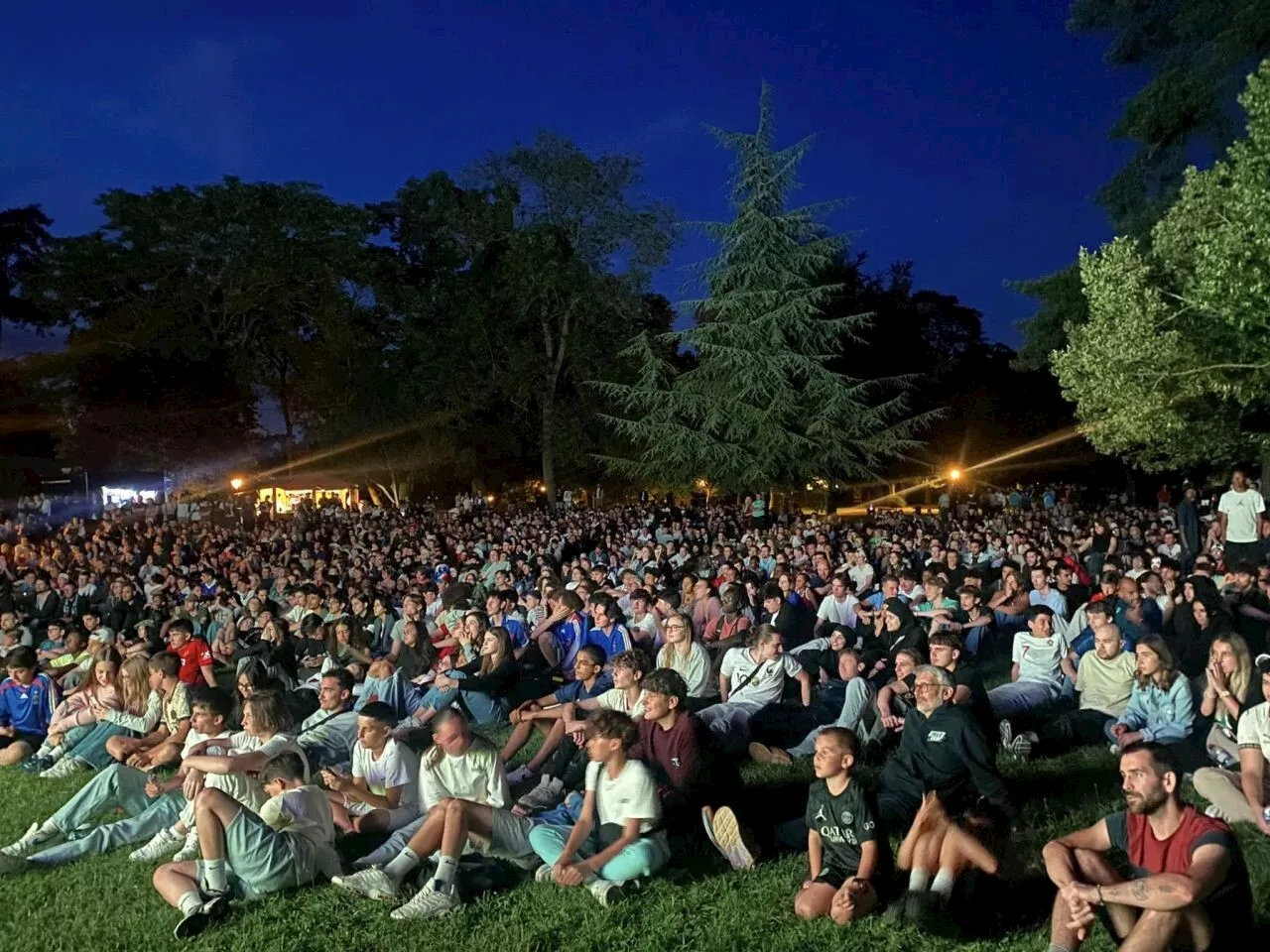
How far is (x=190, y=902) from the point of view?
4.79 metres

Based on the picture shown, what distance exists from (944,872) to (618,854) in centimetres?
154

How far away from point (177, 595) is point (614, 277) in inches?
847

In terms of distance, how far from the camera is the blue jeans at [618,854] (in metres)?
4.91

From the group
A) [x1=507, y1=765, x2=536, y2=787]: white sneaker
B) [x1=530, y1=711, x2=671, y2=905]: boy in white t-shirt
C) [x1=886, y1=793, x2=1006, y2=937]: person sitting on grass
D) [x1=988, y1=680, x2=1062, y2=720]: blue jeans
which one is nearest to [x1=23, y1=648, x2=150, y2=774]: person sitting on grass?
[x1=507, y1=765, x2=536, y2=787]: white sneaker

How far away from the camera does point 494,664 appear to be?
8.97 meters

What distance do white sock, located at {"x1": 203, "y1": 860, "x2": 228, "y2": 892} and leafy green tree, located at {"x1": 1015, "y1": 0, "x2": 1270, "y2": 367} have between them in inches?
610

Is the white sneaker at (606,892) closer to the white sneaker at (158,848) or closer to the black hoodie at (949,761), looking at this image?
the black hoodie at (949,761)

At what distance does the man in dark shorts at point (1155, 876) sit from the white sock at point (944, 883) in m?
0.46

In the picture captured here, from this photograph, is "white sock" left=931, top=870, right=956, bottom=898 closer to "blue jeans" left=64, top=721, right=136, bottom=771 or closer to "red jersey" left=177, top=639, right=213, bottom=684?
"blue jeans" left=64, top=721, right=136, bottom=771

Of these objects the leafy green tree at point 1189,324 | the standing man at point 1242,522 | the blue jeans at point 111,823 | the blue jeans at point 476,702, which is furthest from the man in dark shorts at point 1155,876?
the standing man at point 1242,522

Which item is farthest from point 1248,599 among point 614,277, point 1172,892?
point 614,277

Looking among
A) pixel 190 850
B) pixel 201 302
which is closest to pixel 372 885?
pixel 190 850

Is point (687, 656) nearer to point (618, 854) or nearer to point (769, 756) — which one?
point (769, 756)

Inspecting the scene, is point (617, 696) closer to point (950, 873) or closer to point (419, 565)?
point (950, 873)
